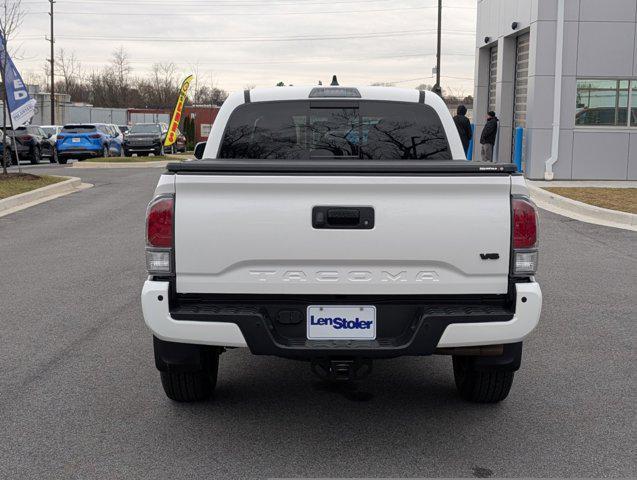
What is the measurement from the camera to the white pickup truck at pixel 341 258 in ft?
13.8

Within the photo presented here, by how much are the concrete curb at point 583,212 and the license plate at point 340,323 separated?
10.8 m

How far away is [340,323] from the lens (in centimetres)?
429

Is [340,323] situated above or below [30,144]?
below

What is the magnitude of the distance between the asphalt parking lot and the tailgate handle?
1.17 metres

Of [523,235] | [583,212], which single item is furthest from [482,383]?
[583,212]

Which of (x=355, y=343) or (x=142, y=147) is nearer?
(x=355, y=343)

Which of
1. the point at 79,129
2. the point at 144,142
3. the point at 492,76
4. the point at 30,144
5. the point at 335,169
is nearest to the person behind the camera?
the point at 335,169

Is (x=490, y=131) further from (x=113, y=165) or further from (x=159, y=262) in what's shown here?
(x=159, y=262)

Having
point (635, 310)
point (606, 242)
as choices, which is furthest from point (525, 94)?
point (635, 310)

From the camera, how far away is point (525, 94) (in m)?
26.0

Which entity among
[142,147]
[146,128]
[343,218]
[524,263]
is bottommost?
[142,147]

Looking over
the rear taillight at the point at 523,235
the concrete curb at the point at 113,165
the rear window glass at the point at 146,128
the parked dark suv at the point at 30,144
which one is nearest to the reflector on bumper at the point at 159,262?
the rear taillight at the point at 523,235

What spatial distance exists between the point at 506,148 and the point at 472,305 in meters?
24.8

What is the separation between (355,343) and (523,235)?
1007mm
